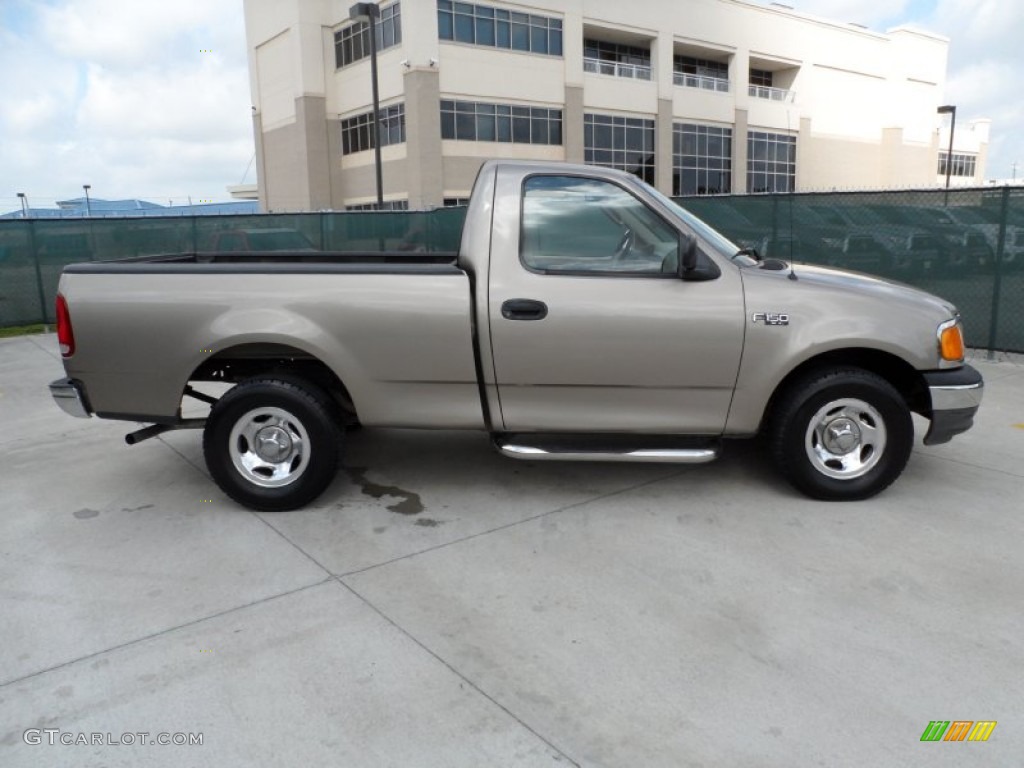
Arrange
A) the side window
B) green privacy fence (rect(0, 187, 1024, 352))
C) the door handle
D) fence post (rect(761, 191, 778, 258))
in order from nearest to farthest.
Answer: the door handle → the side window → green privacy fence (rect(0, 187, 1024, 352)) → fence post (rect(761, 191, 778, 258))

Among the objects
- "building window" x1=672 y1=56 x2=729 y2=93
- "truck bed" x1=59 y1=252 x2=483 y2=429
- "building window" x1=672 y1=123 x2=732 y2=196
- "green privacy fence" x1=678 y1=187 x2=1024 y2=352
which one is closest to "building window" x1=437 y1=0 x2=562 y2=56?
"building window" x1=672 y1=123 x2=732 y2=196

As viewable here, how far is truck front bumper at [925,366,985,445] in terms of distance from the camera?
4.58m

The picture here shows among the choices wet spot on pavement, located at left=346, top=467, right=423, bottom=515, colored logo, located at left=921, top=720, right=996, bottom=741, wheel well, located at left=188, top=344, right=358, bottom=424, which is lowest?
colored logo, located at left=921, top=720, right=996, bottom=741

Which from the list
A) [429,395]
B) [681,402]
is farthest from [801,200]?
[429,395]

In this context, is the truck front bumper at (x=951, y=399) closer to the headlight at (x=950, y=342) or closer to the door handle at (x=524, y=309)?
the headlight at (x=950, y=342)

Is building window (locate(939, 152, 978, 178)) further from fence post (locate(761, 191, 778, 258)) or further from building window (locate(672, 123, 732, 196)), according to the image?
fence post (locate(761, 191, 778, 258))

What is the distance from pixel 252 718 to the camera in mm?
2855

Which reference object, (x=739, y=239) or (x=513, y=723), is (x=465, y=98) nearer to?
(x=739, y=239)

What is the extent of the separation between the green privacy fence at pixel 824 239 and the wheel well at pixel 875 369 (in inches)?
142

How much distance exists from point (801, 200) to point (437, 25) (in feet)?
100

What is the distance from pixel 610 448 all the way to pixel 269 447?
6.56 feet

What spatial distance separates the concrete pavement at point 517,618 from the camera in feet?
9.05

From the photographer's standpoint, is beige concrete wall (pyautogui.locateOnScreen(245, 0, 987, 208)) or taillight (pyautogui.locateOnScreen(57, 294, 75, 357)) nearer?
taillight (pyautogui.locateOnScreen(57, 294, 75, 357))

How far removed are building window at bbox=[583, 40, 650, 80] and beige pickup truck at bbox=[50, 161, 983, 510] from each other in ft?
136
